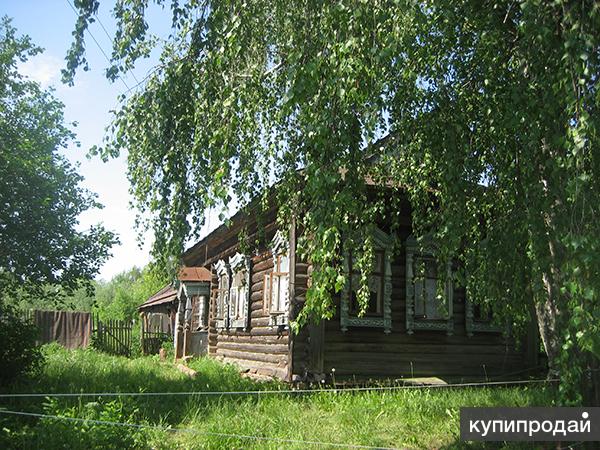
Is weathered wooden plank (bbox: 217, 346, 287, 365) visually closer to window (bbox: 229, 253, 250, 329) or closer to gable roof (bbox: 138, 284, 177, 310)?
window (bbox: 229, 253, 250, 329)

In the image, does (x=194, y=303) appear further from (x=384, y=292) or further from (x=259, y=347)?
(x=384, y=292)

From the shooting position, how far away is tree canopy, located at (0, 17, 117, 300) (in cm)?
1611

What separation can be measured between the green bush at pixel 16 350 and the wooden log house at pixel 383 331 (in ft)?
11.2

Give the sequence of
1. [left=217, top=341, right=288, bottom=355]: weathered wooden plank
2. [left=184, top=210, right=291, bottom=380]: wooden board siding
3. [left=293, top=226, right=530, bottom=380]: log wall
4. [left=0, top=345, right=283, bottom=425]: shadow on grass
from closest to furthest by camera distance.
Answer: [left=0, top=345, right=283, bottom=425]: shadow on grass
[left=293, top=226, right=530, bottom=380]: log wall
[left=217, top=341, right=288, bottom=355]: weathered wooden plank
[left=184, top=210, right=291, bottom=380]: wooden board siding

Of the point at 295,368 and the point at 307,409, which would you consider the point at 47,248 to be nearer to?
the point at 295,368

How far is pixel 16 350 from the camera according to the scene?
8883 mm

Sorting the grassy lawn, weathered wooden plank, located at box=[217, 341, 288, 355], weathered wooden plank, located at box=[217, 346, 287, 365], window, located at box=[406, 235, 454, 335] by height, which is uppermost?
window, located at box=[406, 235, 454, 335]

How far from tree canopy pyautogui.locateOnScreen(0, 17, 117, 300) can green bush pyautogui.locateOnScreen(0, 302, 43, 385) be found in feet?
22.7

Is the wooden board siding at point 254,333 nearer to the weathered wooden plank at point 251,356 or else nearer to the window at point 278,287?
the weathered wooden plank at point 251,356

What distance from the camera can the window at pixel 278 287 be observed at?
1058 centimetres

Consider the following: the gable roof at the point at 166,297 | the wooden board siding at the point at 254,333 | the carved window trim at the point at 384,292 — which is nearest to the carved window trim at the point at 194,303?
the wooden board siding at the point at 254,333

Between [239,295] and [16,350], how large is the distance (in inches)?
235

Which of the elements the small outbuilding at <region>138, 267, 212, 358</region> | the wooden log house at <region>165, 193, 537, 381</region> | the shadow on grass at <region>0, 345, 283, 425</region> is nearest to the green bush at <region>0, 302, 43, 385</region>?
the shadow on grass at <region>0, 345, 283, 425</region>

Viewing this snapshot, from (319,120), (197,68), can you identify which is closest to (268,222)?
(197,68)
